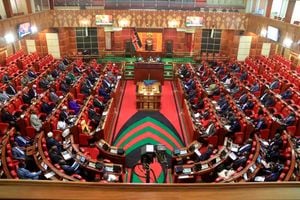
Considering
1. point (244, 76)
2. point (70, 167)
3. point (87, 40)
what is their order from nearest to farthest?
point (70, 167) → point (244, 76) → point (87, 40)

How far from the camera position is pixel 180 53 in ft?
60.2

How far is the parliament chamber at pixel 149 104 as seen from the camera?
5.60m

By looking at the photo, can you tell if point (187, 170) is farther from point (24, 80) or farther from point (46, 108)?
point (24, 80)

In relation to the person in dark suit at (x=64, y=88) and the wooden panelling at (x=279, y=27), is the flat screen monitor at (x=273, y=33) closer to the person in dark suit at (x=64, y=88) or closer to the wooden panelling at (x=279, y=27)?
the wooden panelling at (x=279, y=27)

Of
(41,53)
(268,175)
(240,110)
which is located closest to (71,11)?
(41,53)

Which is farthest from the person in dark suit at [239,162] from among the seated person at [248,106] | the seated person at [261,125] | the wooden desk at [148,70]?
the wooden desk at [148,70]

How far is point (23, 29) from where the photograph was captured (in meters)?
12.0

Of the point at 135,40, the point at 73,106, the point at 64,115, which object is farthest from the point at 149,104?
the point at 135,40

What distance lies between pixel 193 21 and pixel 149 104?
6.86 m

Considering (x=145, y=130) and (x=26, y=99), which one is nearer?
(x=26, y=99)

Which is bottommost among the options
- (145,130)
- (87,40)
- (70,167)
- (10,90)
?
(145,130)

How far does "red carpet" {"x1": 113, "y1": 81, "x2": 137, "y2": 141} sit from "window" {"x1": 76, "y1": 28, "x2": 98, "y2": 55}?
517 cm

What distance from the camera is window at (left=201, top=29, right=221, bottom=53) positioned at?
17859 millimetres

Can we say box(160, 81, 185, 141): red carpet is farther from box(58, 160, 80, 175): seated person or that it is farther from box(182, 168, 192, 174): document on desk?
box(58, 160, 80, 175): seated person
